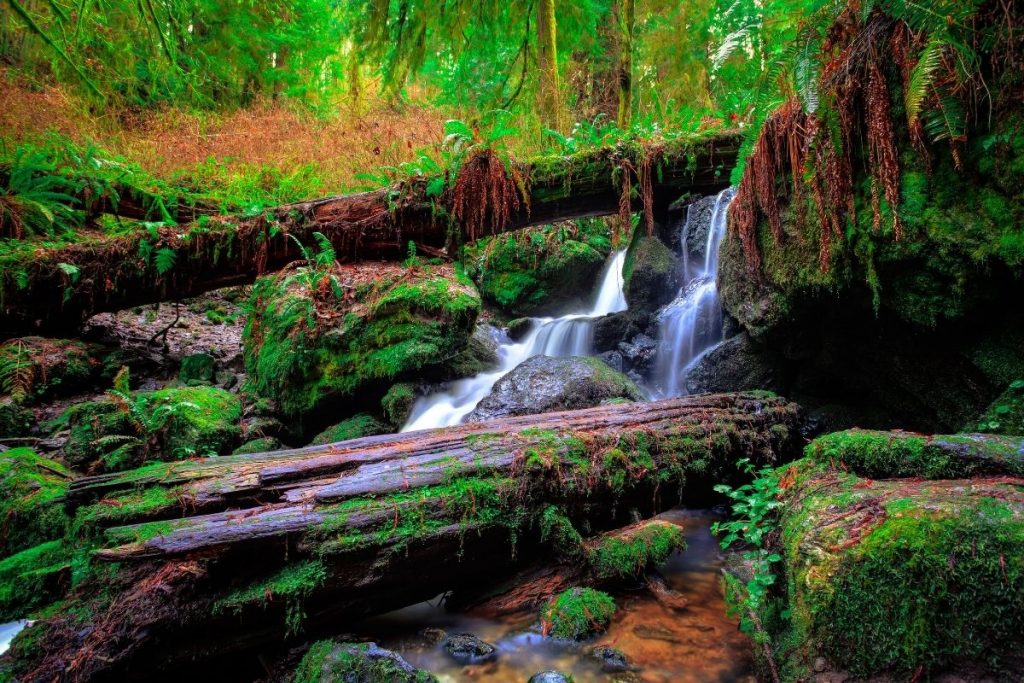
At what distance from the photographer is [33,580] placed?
2.65 meters

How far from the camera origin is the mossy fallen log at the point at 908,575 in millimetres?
1699

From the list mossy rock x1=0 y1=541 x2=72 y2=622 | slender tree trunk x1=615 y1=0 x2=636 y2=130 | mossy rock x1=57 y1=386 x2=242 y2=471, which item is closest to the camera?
mossy rock x1=0 y1=541 x2=72 y2=622

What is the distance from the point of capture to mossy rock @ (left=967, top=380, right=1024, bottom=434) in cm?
319

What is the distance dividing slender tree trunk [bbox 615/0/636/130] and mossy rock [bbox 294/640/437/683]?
1053 cm

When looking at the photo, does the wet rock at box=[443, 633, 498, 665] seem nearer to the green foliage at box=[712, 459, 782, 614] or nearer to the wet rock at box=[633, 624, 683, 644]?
the wet rock at box=[633, 624, 683, 644]

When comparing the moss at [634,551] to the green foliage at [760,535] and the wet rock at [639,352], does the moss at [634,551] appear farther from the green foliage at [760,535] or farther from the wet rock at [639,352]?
the wet rock at [639,352]

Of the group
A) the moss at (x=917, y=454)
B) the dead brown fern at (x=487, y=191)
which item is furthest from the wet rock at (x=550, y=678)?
the dead brown fern at (x=487, y=191)

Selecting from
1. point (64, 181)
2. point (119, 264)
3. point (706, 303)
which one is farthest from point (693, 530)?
point (64, 181)

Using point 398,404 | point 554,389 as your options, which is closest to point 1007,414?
point 554,389

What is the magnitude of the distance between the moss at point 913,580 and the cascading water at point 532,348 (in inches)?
145

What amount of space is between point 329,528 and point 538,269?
7.70 m

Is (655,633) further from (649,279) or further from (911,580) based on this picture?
(649,279)

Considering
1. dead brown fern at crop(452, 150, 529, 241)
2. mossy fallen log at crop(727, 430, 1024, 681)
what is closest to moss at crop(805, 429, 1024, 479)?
mossy fallen log at crop(727, 430, 1024, 681)

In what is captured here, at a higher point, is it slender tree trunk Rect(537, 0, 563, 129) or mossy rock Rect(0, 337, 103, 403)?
slender tree trunk Rect(537, 0, 563, 129)
